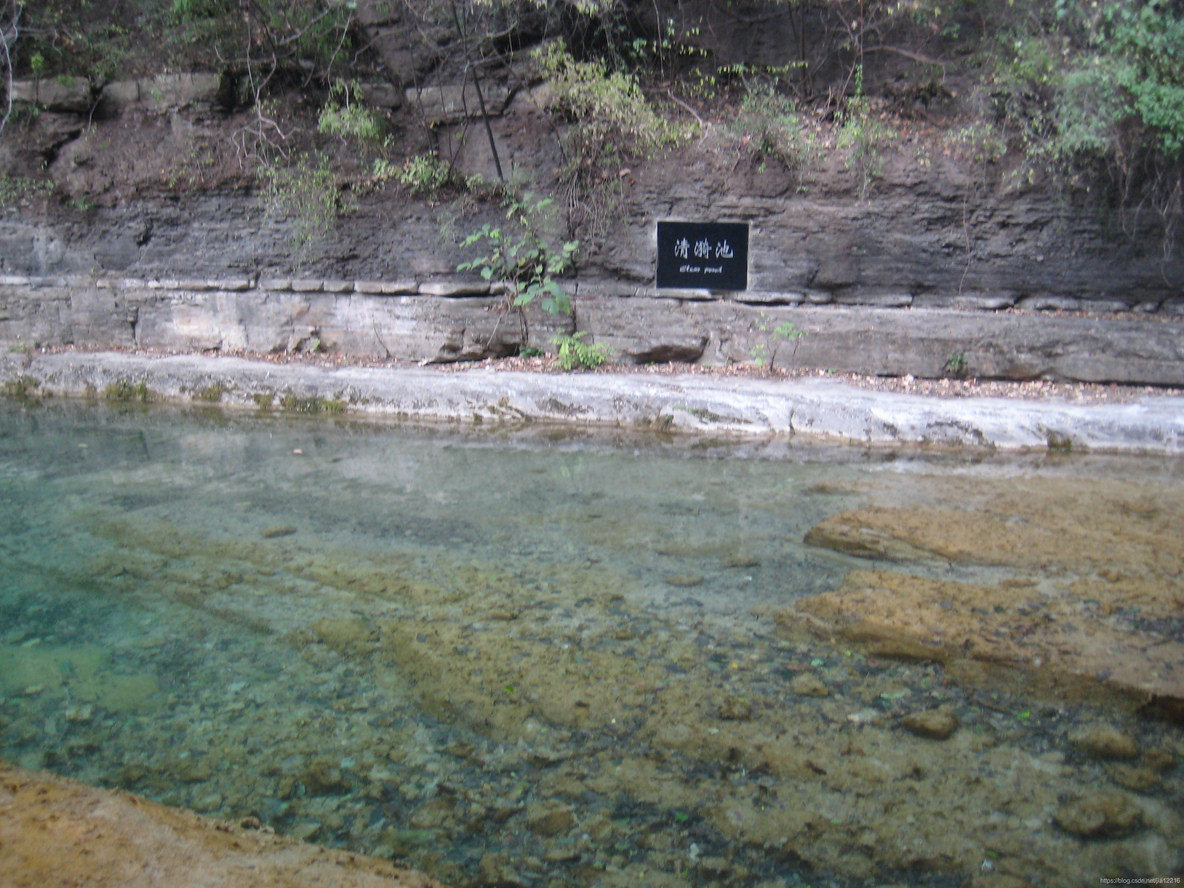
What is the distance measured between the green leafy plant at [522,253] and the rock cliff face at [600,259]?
0.62 feet

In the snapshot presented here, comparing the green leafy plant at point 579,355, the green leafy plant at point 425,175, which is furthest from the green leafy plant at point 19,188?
the green leafy plant at point 579,355

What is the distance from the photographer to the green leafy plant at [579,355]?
786 cm

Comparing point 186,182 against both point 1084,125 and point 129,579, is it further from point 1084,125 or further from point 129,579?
point 1084,125

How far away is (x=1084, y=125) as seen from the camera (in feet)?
22.8

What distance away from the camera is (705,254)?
808cm

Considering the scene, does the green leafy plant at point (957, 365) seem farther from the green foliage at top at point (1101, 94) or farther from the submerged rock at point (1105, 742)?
the submerged rock at point (1105, 742)

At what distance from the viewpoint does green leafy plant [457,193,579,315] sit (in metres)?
8.27

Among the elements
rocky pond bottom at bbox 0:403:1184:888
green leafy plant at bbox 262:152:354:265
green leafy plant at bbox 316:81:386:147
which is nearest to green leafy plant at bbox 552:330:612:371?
rocky pond bottom at bbox 0:403:1184:888

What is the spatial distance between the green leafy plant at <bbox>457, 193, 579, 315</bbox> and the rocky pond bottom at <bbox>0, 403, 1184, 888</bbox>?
12.0ft

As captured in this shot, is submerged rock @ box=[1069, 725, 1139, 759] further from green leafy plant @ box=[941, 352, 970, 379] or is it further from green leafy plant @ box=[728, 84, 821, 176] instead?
green leafy plant @ box=[728, 84, 821, 176]

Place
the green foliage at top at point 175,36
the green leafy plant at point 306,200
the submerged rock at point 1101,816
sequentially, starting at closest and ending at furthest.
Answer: the submerged rock at point 1101,816 → the green leafy plant at point 306,200 → the green foliage at top at point 175,36

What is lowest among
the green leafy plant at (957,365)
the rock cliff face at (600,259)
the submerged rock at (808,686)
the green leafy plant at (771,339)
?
the submerged rock at (808,686)

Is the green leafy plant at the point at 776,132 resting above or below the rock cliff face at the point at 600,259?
above

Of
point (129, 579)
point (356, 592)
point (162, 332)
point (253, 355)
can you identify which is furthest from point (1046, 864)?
point (162, 332)
